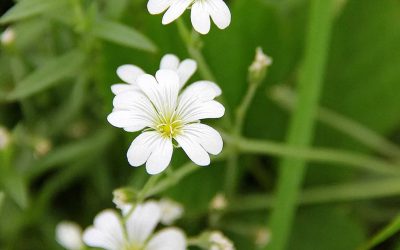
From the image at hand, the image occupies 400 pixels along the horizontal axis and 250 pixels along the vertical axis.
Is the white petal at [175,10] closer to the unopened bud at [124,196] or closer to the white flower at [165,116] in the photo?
the white flower at [165,116]

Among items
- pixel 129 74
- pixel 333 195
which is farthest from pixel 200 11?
pixel 333 195

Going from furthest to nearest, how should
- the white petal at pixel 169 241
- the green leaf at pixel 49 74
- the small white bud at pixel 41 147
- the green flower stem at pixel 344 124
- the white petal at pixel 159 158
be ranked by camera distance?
the green flower stem at pixel 344 124 → the small white bud at pixel 41 147 → the green leaf at pixel 49 74 → the white petal at pixel 169 241 → the white petal at pixel 159 158

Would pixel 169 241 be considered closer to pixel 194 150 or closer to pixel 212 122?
pixel 194 150

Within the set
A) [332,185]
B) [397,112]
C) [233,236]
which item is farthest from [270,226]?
[397,112]

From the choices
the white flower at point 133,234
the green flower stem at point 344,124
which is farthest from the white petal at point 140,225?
the green flower stem at point 344,124

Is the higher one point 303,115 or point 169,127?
point 303,115

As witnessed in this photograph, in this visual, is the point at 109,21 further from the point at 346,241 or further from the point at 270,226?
the point at 346,241
